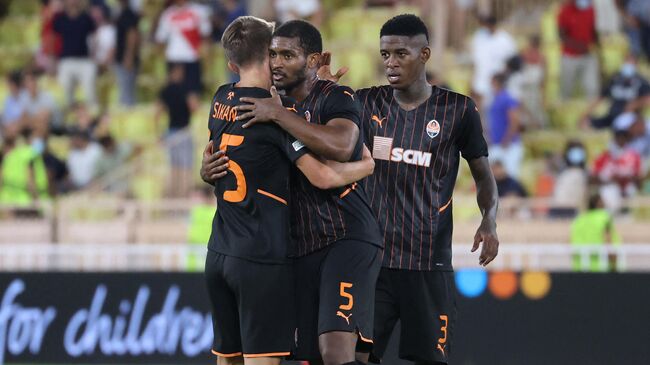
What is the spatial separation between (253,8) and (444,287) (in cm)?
1226

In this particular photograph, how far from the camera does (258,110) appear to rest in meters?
7.00

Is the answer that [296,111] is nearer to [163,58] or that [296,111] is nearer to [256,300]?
[256,300]

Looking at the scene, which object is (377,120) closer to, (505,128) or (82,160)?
(505,128)

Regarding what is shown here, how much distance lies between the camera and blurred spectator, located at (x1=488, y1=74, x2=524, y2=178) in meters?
16.8

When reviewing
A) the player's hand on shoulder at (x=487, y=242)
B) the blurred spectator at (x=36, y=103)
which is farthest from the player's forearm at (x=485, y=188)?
the blurred spectator at (x=36, y=103)

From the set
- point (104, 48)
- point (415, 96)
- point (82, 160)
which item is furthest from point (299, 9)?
point (415, 96)

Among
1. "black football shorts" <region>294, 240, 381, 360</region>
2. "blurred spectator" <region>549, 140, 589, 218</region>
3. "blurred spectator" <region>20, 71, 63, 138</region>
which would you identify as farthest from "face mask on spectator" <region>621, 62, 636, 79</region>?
"black football shorts" <region>294, 240, 381, 360</region>

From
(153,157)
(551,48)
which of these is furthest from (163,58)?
(551,48)

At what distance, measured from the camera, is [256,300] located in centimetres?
705

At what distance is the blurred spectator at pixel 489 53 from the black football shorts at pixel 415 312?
992 cm

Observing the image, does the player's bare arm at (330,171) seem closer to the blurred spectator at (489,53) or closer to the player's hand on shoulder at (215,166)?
the player's hand on shoulder at (215,166)

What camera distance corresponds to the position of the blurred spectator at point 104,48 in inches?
814

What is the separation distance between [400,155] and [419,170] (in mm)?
140

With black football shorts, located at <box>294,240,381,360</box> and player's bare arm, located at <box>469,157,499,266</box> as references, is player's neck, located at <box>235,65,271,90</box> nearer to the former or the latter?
black football shorts, located at <box>294,240,381,360</box>
